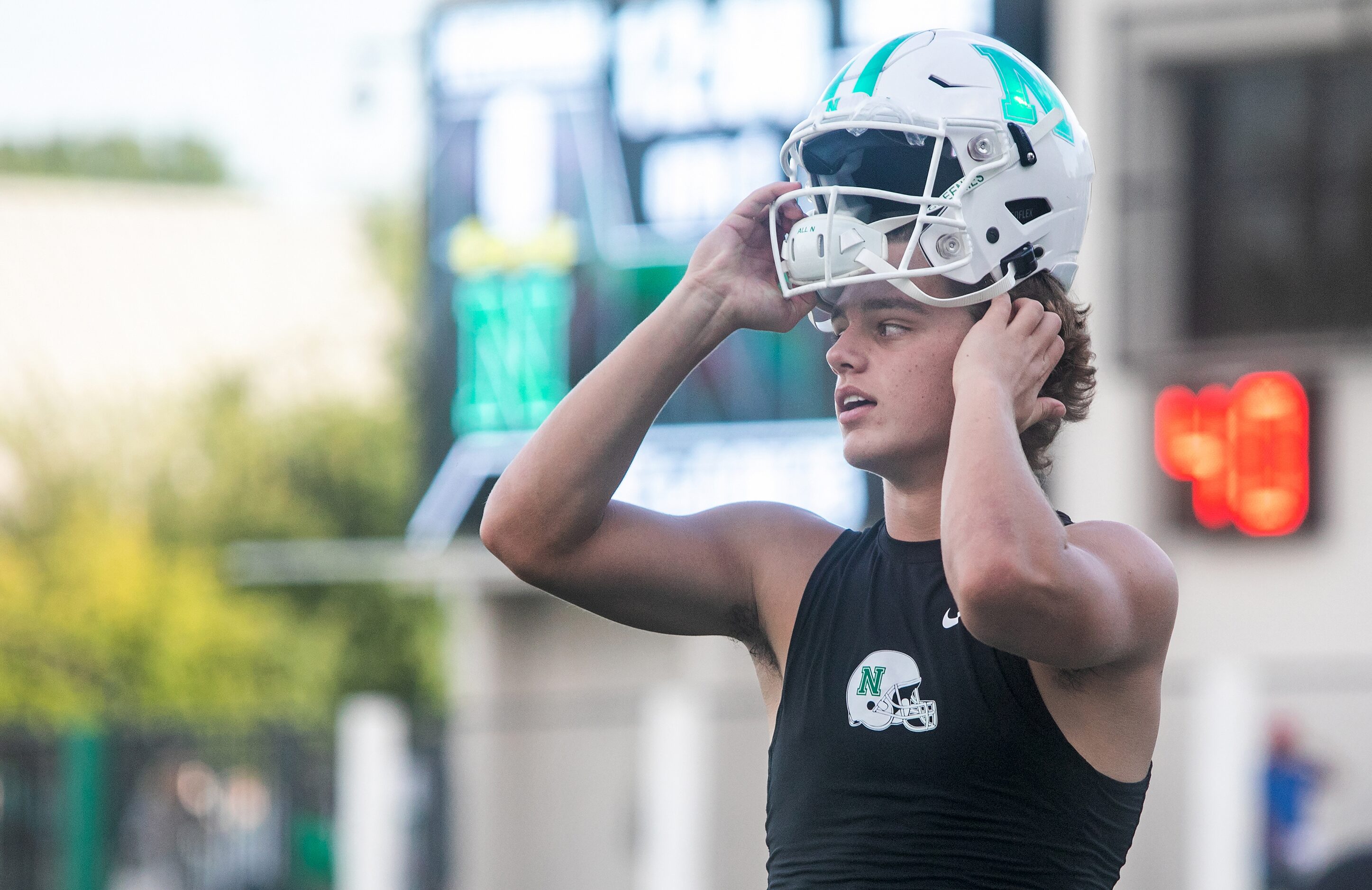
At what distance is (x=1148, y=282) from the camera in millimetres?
8539

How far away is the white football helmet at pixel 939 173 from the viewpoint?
2.29 meters

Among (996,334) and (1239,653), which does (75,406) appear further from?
(996,334)

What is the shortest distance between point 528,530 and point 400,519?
27272mm

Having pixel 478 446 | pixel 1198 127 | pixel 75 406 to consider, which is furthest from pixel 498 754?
pixel 75 406

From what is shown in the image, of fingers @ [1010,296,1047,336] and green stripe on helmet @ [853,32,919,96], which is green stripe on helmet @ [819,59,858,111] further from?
fingers @ [1010,296,1047,336]

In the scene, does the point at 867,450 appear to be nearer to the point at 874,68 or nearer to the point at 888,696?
the point at 888,696

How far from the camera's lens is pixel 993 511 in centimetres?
201

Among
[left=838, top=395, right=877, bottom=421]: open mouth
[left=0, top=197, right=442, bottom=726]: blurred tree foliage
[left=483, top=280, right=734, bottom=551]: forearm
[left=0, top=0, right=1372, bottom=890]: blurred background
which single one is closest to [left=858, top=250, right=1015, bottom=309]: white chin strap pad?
[left=838, top=395, right=877, bottom=421]: open mouth

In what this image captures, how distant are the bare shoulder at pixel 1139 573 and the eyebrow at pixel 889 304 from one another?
353mm

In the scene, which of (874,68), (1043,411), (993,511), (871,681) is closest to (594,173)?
(874,68)

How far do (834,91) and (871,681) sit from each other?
81 centimetres

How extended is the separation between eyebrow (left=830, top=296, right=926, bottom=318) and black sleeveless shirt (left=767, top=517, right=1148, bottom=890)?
0.34 m

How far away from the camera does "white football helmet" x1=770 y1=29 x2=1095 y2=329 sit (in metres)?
2.29

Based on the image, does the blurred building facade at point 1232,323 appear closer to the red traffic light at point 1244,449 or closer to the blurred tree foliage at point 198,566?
Answer: the red traffic light at point 1244,449
